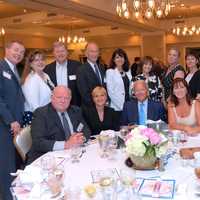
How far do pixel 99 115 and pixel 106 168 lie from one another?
53.7 inches

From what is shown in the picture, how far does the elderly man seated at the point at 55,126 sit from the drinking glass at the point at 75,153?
0.11 metres

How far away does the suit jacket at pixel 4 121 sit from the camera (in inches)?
132

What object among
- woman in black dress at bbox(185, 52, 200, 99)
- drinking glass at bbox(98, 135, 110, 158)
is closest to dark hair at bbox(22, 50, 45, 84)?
drinking glass at bbox(98, 135, 110, 158)

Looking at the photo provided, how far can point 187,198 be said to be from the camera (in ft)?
5.12

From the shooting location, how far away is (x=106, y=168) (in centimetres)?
205

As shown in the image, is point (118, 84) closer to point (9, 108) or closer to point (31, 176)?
point (9, 108)

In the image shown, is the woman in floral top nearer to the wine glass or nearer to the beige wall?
the wine glass

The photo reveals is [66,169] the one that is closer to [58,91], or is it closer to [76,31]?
[58,91]

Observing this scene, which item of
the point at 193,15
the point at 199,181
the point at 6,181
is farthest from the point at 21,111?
the point at 193,15

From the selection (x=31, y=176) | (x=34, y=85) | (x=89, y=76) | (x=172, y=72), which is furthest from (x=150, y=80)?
(x=31, y=176)

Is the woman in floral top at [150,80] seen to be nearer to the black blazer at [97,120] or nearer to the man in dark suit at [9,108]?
the black blazer at [97,120]

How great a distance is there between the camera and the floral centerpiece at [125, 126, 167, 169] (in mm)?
1923

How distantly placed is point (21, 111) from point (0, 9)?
7.26 meters

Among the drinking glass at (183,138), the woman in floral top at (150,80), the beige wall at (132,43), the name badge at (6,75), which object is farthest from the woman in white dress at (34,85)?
the beige wall at (132,43)
